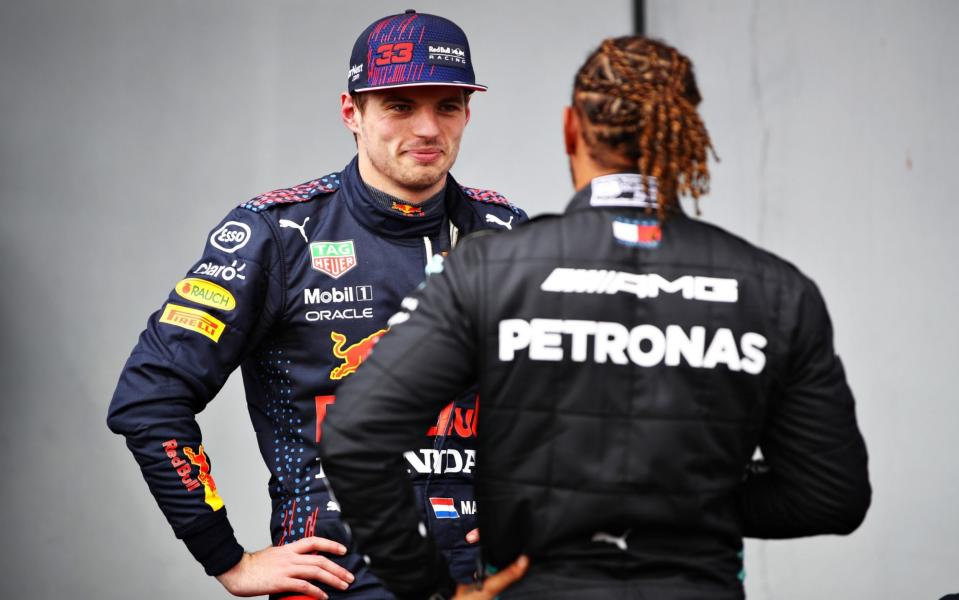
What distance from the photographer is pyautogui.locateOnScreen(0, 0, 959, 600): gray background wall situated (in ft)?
11.3

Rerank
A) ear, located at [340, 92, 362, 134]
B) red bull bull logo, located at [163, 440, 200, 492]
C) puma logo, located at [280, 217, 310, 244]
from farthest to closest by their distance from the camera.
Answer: ear, located at [340, 92, 362, 134] → puma logo, located at [280, 217, 310, 244] → red bull bull logo, located at [163, 440, 200, 492]

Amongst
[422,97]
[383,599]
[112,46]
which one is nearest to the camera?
[383,599]

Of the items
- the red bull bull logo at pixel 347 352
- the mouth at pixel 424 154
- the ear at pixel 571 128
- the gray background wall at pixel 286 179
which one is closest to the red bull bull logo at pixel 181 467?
the red bull bull logo at pixel 347 352

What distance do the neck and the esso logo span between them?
244 mm

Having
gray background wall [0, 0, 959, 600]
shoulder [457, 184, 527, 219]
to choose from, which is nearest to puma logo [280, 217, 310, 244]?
shoulder [457, 184, 527, 219]

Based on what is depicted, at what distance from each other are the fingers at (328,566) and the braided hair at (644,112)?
87 cm

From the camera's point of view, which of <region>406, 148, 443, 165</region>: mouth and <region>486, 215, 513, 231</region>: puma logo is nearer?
<region>406, 148, 443, 165</region>: mouth

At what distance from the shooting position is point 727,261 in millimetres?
1475

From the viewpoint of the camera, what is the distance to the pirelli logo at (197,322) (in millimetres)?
1951

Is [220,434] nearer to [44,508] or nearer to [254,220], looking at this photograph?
[44,508]

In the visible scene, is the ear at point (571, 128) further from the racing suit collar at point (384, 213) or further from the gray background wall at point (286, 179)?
the gray background wall at point (286, 179)

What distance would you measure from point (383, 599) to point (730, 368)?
2.68ft

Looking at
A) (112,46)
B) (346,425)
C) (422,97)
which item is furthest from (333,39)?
(346,425)

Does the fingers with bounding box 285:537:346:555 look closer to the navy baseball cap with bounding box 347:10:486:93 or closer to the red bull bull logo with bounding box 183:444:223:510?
the red bull bull logo with bounding box 183:444:223:510
